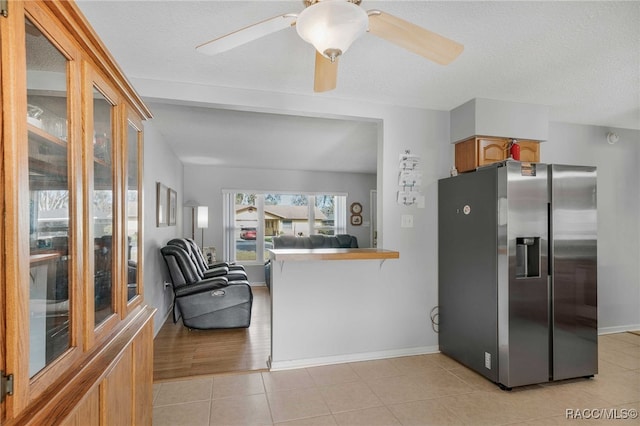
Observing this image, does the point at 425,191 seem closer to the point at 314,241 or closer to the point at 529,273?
the point at 529,273

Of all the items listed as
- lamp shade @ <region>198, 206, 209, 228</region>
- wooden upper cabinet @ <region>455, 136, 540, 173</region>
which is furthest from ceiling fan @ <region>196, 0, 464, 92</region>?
lamp shade @ <region>198, 206, 209, 228</region>

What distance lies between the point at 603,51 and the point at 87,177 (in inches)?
119

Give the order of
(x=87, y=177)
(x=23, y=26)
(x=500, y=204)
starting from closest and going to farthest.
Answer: (x=23, y=26) → (x=87, y=177) → (x=500, y=204)

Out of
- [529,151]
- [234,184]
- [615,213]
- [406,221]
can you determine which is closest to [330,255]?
[406,221]

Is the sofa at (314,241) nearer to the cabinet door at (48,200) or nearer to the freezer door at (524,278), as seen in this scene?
the freezer door at (524,278)

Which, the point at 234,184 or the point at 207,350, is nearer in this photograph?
the point at 207,350

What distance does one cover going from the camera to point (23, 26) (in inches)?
31.9

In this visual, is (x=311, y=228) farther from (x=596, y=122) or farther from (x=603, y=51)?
(x=603, y=51)

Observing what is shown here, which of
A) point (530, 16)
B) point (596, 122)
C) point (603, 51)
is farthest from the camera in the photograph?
point (596, 122)

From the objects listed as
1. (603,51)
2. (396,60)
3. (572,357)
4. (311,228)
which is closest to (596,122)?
(603,51)

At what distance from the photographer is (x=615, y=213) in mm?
3902

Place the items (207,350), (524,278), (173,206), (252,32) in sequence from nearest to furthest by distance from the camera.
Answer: (252,32)
(524,278)
(207,350)
(173,206)

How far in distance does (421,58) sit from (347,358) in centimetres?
255

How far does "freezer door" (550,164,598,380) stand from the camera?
2.67m
